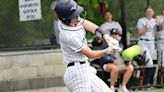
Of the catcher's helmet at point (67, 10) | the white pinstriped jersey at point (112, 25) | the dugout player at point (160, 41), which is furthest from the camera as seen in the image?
the dugout player at point (160, 41)

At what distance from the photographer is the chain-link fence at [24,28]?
1012 centimetres

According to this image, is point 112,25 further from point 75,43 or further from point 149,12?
point 75,43

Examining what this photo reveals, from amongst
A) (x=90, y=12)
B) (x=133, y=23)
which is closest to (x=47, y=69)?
(x=90, y=12)

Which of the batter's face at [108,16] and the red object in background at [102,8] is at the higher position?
the red object in background at [102,8]

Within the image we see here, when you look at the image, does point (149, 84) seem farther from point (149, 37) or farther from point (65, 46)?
point (65, 46)

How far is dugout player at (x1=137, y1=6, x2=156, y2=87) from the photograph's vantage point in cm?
1236

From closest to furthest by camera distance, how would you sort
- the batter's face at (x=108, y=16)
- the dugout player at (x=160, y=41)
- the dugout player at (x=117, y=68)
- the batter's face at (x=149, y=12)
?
1. the dugout player at (x=117, y=68)
2. the batter's face at (x=108, y=16)
3. the batter's face at (x=149, y=12)
4. the dugout player at (x=160, y=41)

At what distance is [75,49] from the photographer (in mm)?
6285

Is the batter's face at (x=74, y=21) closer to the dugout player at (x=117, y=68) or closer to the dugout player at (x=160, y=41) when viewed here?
the dugout player at (x=117, y=68)

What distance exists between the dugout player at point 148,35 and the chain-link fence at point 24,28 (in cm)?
271

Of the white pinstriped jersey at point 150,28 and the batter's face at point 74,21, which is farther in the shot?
the white pinstriped jersey at point 150,28

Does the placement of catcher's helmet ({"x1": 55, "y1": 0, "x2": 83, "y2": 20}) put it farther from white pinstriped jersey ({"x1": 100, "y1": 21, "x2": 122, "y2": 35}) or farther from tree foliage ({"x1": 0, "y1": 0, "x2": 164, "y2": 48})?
white pinstriped jersey ({"x1": 100, "y1": 21, "x2": 122, "y2": 35})

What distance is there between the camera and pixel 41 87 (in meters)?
10.2

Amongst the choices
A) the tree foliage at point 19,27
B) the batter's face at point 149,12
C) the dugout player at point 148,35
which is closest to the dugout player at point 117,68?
the dugout player at point 148,35
